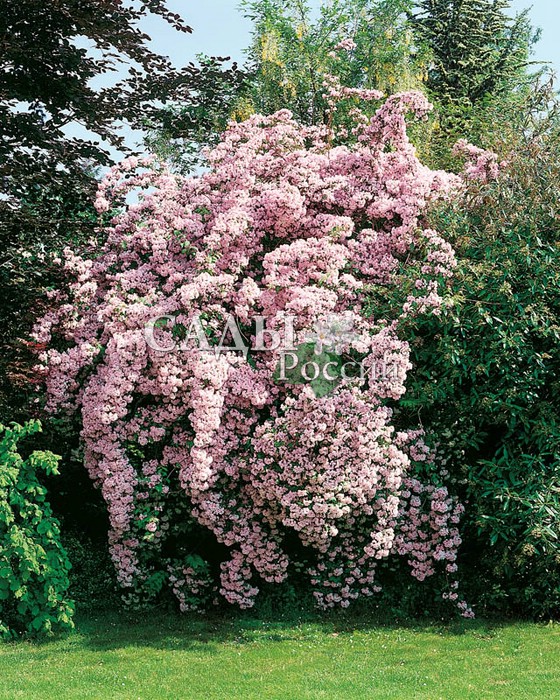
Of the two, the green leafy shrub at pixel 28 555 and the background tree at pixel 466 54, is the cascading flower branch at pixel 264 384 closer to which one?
the green leafy shrub at pixel 28 555

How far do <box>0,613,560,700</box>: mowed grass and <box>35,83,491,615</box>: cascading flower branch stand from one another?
0.46 m

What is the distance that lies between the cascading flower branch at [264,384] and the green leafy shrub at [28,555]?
22.0 inches

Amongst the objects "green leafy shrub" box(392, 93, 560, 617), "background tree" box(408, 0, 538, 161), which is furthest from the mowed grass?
"background tree" box(408, 0, 538, 161)

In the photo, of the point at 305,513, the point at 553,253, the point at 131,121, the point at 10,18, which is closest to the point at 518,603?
the point at 305,513

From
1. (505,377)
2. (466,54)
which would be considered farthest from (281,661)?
(466,54)

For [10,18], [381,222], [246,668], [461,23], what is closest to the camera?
[246,668]

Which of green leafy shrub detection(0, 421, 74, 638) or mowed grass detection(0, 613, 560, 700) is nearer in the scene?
mowed grass detection(0, 613, 560, 700)

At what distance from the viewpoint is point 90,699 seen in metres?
5.78

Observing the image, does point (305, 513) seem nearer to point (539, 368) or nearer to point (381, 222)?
point (539, 368)

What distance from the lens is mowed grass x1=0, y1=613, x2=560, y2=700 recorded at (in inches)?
232

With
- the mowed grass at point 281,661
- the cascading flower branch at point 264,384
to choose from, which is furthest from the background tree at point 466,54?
the mowed grass at point 281,661

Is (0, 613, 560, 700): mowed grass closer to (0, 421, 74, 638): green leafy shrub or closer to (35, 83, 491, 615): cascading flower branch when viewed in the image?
(0, 421, 74, 638): green leafy shrub

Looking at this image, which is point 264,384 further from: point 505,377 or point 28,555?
point 28,555

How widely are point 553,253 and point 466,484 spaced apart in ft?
7.40
